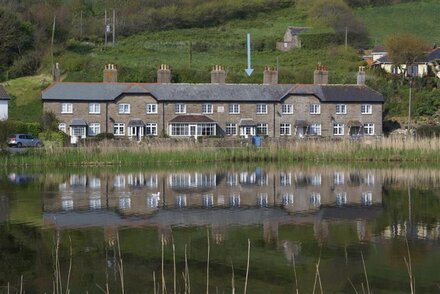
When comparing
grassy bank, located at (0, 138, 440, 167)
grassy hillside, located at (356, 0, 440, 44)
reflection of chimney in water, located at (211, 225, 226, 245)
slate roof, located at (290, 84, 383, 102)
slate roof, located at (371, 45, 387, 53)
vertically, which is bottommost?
reflection of chimney in water, located at (211, 225, 226, 245)

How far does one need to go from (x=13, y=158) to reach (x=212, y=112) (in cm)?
2467

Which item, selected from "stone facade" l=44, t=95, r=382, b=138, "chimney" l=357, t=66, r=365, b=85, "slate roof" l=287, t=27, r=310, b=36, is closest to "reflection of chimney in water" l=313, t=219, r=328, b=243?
"stone facade" l=44, t=95, r=382, b=138

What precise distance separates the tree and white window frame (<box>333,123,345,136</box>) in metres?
11.7

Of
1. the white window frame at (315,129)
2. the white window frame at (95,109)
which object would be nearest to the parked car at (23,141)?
the white window frame at (95,109)

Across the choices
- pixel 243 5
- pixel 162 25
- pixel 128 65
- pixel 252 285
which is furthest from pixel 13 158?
pixel 243 5

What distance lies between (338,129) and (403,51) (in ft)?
44.0

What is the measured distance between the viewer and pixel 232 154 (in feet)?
145

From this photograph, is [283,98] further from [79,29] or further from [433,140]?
[79,29]

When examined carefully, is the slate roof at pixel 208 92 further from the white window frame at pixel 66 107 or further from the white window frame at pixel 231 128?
the white window frame at pixel 231 128

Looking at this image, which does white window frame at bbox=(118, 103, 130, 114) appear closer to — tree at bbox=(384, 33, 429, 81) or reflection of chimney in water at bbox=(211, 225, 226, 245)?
tree at bbox=(384, 33, 429, 81)

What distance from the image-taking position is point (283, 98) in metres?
63.4

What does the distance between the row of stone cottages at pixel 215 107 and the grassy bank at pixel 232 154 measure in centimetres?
1608

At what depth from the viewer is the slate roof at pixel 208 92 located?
61031 mm

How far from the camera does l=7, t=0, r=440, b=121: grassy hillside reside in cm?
7050
